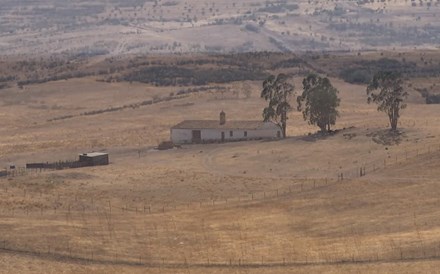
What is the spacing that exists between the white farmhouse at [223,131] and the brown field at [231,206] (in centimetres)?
490

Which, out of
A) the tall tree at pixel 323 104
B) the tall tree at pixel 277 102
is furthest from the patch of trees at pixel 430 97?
the tall tree at pixel 323 104

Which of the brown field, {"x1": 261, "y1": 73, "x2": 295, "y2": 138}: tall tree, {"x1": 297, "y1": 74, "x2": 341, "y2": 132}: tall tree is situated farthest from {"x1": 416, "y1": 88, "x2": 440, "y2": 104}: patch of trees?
{"x1": 297, "y1": 74, "x2": 341, "y2": 132}: tall tree

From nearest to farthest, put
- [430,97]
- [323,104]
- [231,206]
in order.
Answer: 1. [231,206]
2. [323,104]
3. [430,97]

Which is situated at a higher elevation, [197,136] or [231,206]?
[231,206]

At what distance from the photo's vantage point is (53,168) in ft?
306

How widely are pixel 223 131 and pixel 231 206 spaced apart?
136 feet

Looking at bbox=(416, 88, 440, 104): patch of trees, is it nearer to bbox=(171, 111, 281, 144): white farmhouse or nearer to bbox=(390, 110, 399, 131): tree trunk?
bbox=(171, 111, 281, 144): white farmhouse

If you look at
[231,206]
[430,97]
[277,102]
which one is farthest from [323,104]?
[430,97]

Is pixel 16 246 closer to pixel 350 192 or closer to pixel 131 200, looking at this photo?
pixel 131 200

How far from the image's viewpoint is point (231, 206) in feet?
230

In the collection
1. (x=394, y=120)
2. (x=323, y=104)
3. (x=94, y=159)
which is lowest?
(x=94, y=159)

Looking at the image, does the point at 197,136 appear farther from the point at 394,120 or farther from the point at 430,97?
the point at 430,97

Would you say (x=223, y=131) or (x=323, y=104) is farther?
(x=223, y=131)

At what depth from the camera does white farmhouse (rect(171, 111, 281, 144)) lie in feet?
362
